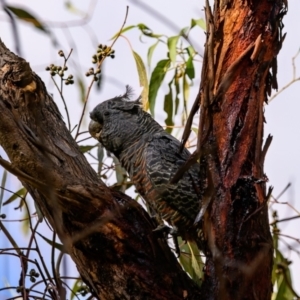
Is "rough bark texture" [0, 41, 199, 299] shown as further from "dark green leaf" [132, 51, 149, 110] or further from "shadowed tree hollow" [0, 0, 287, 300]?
"dark green leaf" [132, 51, 149, 110]

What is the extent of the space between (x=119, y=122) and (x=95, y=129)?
138mm

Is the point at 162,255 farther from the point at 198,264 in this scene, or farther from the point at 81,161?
the point at 198,264

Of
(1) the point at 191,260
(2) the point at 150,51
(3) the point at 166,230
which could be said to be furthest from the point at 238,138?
→ (2) the point at 150,51

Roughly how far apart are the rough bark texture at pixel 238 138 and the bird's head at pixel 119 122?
1.06 meters

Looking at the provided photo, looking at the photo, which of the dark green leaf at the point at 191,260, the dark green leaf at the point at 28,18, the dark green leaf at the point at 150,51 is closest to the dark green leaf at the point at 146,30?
the dark green leaf at the point at 150,51

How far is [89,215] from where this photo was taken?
168 centimetres

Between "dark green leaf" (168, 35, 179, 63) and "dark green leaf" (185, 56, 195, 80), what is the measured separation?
7 centimetres

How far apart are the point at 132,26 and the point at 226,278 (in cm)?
178

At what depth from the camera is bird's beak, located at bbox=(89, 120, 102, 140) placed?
292cm

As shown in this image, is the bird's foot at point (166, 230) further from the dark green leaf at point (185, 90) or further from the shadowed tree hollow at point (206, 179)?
the dark green leaf at point (185, 90)

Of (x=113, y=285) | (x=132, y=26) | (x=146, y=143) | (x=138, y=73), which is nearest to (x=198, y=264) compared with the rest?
(x=146, y=143)

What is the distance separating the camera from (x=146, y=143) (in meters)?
2.68

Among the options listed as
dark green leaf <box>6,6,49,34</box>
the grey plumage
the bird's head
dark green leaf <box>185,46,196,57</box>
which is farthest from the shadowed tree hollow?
dark green leaf <box>185,46,196,57</box>

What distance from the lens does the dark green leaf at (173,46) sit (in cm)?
293
